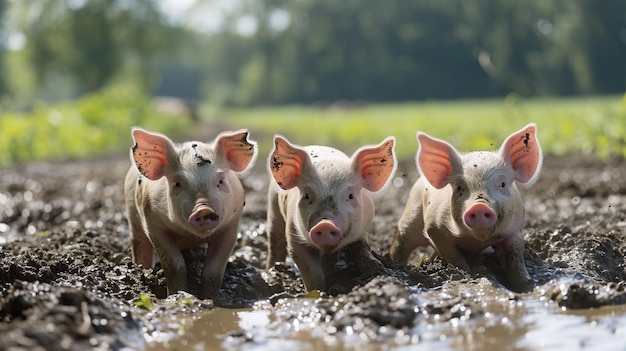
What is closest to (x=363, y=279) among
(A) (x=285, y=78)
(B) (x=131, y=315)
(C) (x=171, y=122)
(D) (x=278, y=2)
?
(B) (x=131, y=315)

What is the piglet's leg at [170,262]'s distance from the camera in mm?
4602

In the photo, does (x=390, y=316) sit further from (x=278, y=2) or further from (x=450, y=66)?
(x=278, y=2)

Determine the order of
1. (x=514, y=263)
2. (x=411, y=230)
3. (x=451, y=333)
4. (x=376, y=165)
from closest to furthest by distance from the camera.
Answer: (x=451, y=333) < (x=514, y=263) < (x=376, y=165) < (x=411, y=230)

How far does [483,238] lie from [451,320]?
33.1 inches

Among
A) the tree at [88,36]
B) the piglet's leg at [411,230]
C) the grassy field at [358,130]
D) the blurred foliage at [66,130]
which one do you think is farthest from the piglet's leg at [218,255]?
the tree at [88,36]

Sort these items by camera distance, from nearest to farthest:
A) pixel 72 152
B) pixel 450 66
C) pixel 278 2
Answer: pixel 72 152
pixel 450 66
pixel 278 2

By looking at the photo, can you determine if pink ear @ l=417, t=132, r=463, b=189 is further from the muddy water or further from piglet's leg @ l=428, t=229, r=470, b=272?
the muddy water

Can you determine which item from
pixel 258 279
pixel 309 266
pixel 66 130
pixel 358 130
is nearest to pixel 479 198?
pixel 309 266

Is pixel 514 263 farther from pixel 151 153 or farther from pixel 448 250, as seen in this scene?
pixel 151 153

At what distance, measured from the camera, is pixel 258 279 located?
486 centimetres

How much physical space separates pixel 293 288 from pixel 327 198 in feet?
1.94

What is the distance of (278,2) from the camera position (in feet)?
223

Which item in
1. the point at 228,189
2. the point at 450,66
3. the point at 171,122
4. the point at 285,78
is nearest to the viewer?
the point at 228,189

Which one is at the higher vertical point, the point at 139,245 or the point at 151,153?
the point at 151,153
